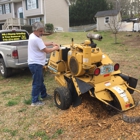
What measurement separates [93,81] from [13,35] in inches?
207

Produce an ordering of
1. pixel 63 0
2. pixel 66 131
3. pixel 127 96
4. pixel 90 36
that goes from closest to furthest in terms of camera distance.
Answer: pixel 66 131, pixel 127 96, pixel 90 36, pixel 63 0

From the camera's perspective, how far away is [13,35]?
7879 mm

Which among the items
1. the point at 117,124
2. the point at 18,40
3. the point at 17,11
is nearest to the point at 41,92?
the point at 117,124

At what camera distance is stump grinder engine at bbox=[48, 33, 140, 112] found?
3576 mm

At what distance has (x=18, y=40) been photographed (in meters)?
7.93

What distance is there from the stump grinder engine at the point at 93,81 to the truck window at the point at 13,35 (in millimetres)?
4077

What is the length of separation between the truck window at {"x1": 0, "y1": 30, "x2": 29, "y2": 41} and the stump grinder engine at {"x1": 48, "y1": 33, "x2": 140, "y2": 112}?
4.08 meters

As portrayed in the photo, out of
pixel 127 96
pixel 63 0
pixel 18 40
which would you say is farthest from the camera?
pixel 63 0

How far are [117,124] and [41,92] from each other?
2.22m

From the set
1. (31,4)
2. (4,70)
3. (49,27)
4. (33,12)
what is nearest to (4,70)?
(4,70)

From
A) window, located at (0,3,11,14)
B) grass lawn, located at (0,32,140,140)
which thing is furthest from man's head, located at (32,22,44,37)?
window, located at (0,3,11,14)

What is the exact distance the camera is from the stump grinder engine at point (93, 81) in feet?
11.7

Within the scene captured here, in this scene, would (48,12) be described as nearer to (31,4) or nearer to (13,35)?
(31,4)

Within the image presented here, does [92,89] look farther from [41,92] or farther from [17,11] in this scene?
[17,11]
